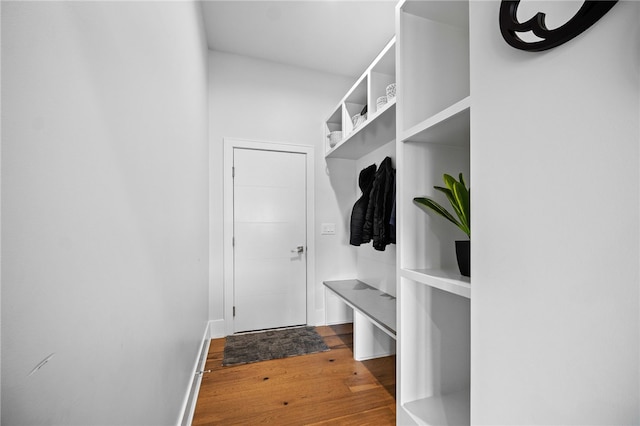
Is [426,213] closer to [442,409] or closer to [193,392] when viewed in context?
[442,409]

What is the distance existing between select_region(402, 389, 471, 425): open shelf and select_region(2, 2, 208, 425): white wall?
992mm

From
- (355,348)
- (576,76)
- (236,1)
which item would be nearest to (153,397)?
(576,76)

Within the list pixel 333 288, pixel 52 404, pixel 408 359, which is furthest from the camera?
pixel 333 288

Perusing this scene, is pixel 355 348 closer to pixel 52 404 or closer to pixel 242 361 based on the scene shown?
pixel 242 361

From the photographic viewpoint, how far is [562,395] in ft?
1.98

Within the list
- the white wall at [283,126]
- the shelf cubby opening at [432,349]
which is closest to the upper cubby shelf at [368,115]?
the white wall at [283,126]

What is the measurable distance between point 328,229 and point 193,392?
1.92m

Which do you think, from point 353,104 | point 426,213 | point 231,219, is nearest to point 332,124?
point 353,104

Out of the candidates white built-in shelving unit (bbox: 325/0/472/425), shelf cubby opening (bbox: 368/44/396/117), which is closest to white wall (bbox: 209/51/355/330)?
shelf cubby opening (bbox: 368/44/396/117)

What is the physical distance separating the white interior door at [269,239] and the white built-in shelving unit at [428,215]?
1883 millimetres

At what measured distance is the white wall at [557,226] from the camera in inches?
20.4

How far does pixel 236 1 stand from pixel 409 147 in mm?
1991

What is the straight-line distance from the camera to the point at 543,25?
639mm

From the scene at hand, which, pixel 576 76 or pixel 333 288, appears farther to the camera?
pixel 333 288
